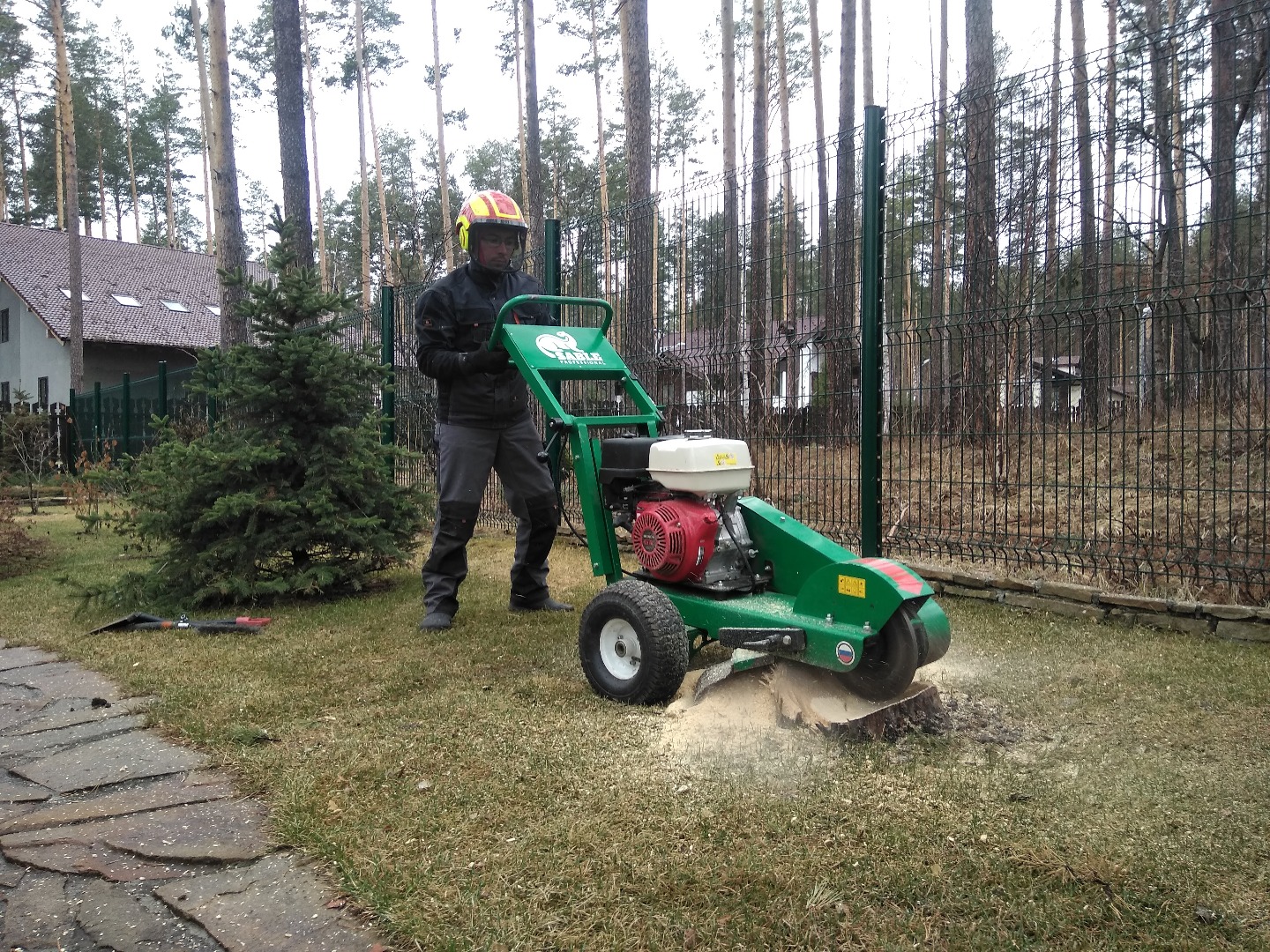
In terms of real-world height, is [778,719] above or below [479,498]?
below

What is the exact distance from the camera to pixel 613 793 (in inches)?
104

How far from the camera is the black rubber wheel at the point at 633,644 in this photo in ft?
11.1

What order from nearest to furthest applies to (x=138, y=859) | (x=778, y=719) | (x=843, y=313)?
(x=138, y=859)
(x=778, y=719)
(x=843, y=313)

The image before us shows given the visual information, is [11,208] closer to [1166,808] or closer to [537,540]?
[537,540]

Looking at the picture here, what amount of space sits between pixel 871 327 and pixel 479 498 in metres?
2.37

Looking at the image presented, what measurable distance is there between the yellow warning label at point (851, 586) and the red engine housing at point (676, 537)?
2.06 ft

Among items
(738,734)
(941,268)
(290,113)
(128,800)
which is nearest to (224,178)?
(290,113)

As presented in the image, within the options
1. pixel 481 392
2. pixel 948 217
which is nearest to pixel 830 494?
pixel 948 217

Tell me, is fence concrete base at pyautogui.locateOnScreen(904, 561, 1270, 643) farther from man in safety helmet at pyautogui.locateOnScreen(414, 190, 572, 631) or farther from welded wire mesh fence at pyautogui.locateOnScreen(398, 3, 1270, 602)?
man in safety helmet at pyautogui.locateOnScreen(414, 190, 572, 631)

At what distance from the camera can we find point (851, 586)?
3139 mm

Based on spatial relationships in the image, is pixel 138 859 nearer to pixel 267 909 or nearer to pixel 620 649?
pixel 267 909

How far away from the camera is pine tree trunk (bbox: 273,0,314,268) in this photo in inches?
416

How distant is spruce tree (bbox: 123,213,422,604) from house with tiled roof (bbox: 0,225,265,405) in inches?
934

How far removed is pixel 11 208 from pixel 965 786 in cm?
4684
